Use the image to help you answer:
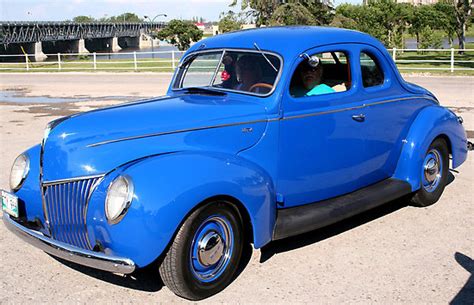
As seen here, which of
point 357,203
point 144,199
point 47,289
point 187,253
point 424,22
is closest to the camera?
point 144,199

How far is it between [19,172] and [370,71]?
3.39 meters

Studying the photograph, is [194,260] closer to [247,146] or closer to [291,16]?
[247,146]

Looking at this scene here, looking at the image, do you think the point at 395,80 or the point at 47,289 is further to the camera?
the point at 395,80

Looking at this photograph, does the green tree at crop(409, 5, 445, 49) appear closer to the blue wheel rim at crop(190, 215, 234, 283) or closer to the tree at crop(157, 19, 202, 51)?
the tree at crop(157, 19, 202, 51)

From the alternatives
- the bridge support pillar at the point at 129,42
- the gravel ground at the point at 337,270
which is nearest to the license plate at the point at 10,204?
the gravel ground at the point at 337,270

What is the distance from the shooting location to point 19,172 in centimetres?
418

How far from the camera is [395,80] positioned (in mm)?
5434

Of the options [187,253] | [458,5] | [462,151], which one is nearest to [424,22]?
[458,5]

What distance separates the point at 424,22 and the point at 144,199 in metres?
47.5

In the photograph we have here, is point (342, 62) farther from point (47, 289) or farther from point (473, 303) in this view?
point (47, 289)

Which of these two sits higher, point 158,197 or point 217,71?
point 217,71

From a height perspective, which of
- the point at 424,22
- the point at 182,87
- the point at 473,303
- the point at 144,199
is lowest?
the point at 473,303

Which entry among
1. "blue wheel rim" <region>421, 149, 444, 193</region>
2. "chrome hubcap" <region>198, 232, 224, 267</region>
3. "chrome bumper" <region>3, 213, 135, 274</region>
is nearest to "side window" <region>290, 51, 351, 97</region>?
"blue wheel rim" <region>421, 149, 444, 193</region>

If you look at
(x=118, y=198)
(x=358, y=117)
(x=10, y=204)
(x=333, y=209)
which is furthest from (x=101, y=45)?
(x=118, y=198)
